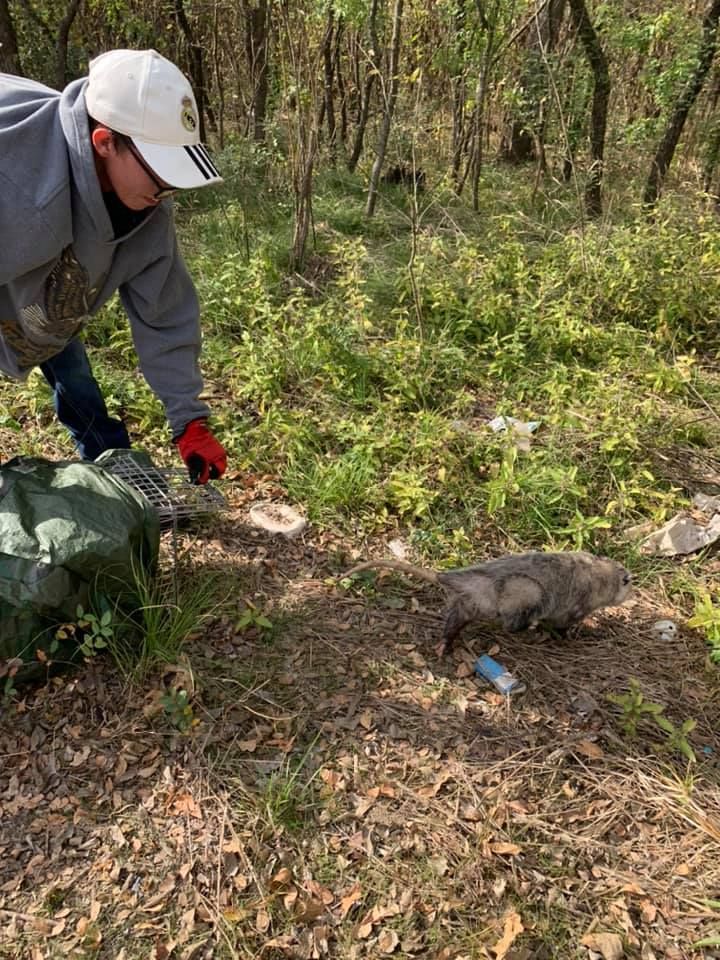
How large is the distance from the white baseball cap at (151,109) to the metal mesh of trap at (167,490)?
4.24 ft

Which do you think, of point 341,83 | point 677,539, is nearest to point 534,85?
point 341,83

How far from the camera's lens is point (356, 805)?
2223 millimetres

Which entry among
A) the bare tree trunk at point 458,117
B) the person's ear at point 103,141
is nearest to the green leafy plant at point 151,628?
the person's ear at point 103,141

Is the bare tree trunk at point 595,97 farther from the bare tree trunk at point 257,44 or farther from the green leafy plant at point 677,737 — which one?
the green leafy plant at point 677,737

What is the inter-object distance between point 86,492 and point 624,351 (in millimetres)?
3828

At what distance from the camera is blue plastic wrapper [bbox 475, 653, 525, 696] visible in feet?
8.68

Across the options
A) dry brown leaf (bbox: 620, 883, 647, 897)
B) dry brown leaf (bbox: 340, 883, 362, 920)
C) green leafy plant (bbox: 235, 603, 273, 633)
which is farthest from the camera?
green leafy plant (bbox: 235, 603, 273, 633)

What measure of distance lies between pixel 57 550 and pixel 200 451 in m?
0.75

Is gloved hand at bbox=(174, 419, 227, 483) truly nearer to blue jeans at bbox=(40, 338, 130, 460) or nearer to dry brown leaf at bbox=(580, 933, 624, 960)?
blue jeans at bbox=(40, 338, 130, 460)

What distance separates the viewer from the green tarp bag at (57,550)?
217cm

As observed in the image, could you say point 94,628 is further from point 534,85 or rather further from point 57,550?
point 534,85

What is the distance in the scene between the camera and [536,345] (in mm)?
4734

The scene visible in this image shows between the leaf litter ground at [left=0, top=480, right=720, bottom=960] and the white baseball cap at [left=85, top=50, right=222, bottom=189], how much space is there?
1.70 metres

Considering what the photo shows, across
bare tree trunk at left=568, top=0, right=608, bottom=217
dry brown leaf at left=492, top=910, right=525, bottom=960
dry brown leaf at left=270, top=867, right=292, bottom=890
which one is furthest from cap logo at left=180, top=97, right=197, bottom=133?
bare tree trunk at left=568, top=0, right=608, bottom=217
